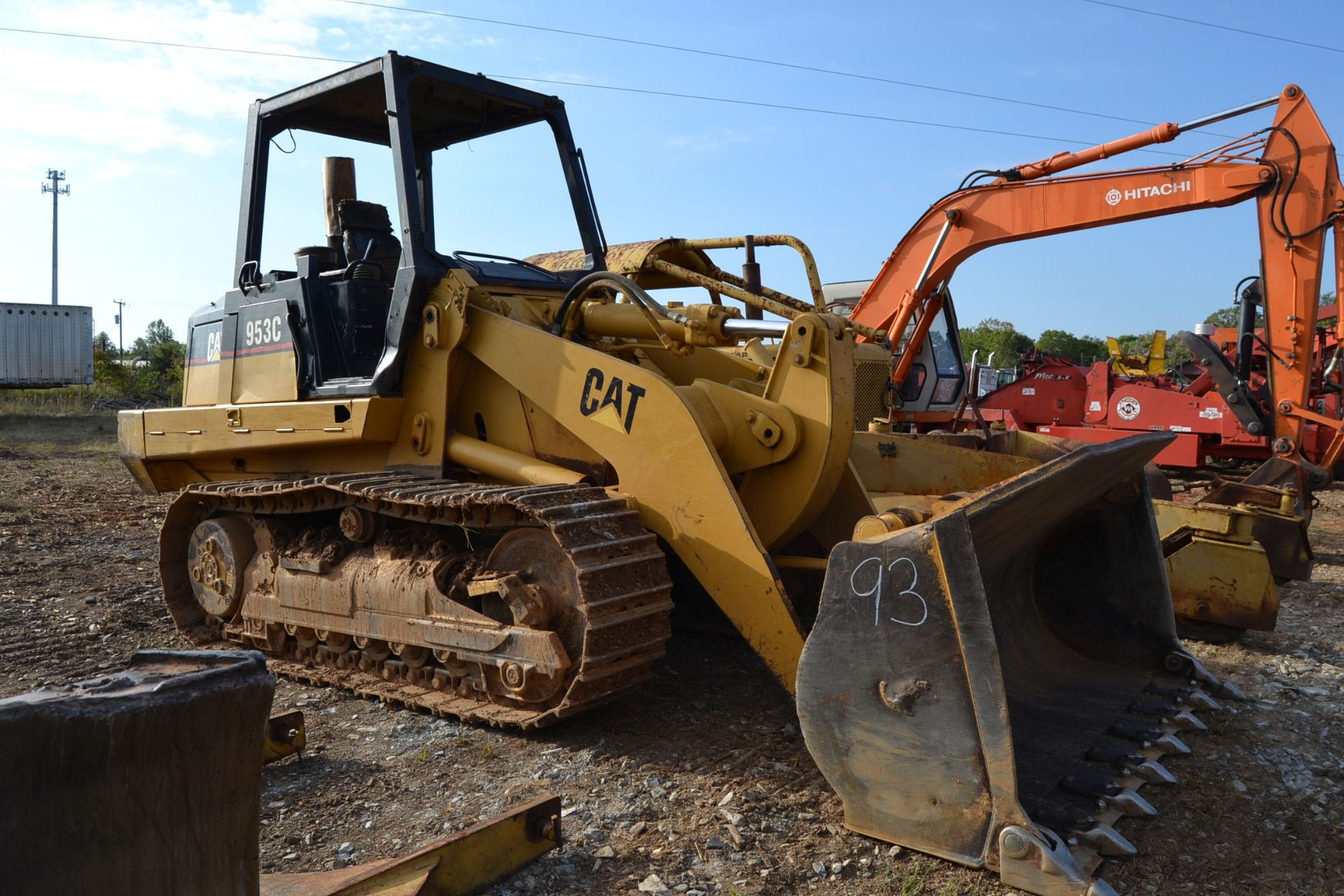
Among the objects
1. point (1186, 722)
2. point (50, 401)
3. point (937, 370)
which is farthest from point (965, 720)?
point (50, 401)

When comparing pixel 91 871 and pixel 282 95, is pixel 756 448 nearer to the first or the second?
pixel 91 871

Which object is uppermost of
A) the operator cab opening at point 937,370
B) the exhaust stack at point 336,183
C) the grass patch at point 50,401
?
the exhaust stack at point 336,183

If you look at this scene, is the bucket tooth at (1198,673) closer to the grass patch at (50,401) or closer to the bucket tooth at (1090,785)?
the bucket tooth at (1090,785)

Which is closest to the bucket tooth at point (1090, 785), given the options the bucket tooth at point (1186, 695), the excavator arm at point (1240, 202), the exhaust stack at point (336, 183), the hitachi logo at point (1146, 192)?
the bucket tooth at point (1186, 695)

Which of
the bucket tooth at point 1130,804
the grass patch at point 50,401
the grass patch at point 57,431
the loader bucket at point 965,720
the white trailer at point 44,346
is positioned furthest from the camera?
the white trailer at point 44,346

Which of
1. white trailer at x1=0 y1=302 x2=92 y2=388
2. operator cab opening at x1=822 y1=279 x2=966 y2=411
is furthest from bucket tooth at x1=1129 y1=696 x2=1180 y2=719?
white trailer at x1=0 y1=302 x2=92 y2=388

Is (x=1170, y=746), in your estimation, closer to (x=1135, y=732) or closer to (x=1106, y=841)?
(x=1135, y=732)

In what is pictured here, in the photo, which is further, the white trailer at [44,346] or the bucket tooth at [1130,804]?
the white trailer at [44,346]

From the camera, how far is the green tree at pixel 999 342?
4716 cm

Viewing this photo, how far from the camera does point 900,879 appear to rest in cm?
279

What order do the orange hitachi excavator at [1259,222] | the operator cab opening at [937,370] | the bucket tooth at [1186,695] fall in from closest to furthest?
the bucket tooth at [1186,695] → the orange hitachi excavator at [1259,222] → the operator cab opening at [937,370]

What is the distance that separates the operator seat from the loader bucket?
3382 millimetres

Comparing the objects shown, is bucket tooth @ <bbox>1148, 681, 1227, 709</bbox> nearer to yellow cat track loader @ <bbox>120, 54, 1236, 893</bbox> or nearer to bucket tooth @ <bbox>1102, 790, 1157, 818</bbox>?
yellow cat track loader @ <bbox>120, 54, 1236, 893</bbox>

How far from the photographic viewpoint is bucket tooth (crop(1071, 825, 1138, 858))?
2.74m
